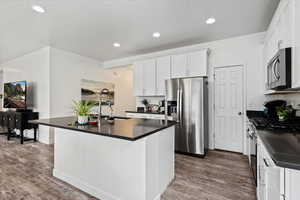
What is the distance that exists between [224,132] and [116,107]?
409 centimetres

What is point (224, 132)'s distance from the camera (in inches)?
142

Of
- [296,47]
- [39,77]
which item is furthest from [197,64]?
[39,77]

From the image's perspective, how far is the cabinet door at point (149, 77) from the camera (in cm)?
420

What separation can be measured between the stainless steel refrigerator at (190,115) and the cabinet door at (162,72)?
48 centimetres

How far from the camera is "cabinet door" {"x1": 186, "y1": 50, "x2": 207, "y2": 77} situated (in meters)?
3.45

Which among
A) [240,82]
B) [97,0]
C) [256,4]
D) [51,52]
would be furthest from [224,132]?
[51,52]

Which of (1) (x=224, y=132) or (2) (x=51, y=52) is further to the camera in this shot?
(2) (x=51, y=52)

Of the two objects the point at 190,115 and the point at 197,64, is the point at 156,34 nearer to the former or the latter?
the point at 197,64

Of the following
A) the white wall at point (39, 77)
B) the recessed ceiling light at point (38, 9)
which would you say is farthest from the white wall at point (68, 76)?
the recessed ceiling light at point (38, 9)

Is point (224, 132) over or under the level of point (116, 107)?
under

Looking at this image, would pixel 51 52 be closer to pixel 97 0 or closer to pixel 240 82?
pixel 97 0

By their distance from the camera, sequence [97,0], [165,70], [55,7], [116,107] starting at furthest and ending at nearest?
[116,107]
[165,70]
[55,7]
[97,0]

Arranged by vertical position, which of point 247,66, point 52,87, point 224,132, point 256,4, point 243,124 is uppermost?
point 256,4

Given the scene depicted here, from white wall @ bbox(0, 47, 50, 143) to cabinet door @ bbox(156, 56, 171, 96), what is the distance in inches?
121
